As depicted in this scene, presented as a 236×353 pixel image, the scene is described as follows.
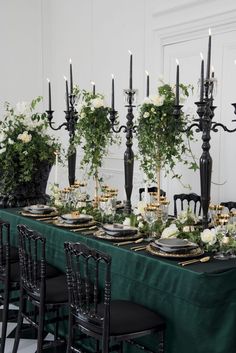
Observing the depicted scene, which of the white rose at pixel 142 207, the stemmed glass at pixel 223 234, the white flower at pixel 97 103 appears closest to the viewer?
the stemmed glass at pixel 223 234

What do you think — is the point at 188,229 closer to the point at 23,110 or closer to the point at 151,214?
the point at 151,214

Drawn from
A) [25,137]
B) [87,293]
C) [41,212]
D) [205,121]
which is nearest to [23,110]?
[25,137]

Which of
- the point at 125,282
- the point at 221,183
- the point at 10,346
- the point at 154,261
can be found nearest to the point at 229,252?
the point at 154,261

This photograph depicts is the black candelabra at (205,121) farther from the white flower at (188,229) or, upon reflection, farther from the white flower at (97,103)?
the white flower at (97,103)

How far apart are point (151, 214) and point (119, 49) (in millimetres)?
3720

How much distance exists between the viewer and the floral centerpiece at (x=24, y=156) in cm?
425

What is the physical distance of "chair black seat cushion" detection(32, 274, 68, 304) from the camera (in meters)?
2.90

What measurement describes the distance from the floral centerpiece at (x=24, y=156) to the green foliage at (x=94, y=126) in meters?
0.69

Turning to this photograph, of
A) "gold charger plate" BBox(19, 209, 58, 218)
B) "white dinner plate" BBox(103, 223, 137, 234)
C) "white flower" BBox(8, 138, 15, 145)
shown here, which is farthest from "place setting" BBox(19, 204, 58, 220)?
"white dinner plate" BBox(103, 223, 137, 234)

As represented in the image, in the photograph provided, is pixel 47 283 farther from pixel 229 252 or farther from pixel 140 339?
pixel 229 252

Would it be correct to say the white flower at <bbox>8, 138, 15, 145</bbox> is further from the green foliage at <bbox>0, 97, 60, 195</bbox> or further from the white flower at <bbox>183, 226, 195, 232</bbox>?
the white flower at <bbox>183, 226, 195, 232</bbox>

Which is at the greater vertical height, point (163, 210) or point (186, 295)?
point (163, 210)

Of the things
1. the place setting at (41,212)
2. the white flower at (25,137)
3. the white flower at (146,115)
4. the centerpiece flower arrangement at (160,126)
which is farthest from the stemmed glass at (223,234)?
the white flower at (25,137)

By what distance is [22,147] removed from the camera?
4207 mm
